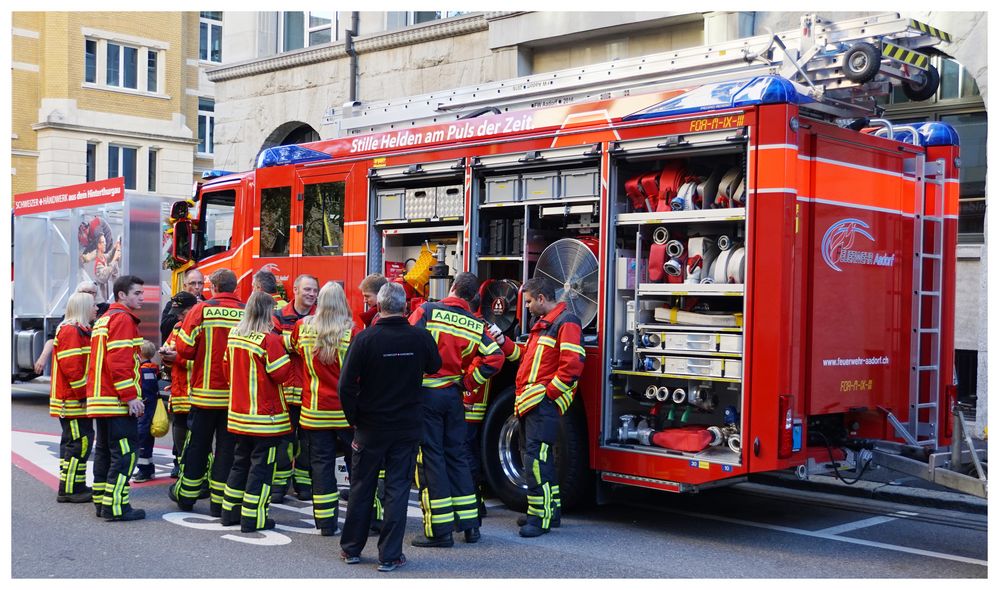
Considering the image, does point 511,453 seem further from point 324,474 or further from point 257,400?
point 257,400

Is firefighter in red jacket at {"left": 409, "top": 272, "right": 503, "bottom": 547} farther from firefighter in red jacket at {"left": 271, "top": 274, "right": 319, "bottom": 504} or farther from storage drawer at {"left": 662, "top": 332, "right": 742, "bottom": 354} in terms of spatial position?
storage drawer at {"left": 662, "top": 332, "right": 742, "bottom": 354}

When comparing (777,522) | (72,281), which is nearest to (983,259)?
(777,522)

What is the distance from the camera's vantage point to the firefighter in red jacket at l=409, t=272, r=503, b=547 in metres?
7.29

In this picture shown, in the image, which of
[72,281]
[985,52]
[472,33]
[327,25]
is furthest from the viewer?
[327,25]

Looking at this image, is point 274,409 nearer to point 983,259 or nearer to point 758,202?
point 758,202

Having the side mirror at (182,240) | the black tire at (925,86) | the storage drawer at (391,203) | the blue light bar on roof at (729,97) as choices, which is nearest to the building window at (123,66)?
the side mirror at (182,240)

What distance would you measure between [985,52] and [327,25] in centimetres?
1166

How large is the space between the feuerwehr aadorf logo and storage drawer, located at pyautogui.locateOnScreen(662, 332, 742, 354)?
858mm

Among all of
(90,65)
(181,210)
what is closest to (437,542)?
(181,210)

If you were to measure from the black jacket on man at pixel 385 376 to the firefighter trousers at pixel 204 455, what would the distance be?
1826 millimetres

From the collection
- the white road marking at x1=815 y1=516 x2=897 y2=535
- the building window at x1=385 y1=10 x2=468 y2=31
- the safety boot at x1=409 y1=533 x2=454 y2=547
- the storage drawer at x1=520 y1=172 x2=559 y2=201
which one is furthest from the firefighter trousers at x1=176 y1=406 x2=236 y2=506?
the building window at x1=385 y1=10 x2=468 y2=31

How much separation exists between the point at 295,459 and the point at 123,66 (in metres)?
33.8

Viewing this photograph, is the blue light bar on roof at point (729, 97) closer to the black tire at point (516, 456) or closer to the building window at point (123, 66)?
the black tire at point (516, 456)

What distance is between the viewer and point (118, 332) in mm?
7992
